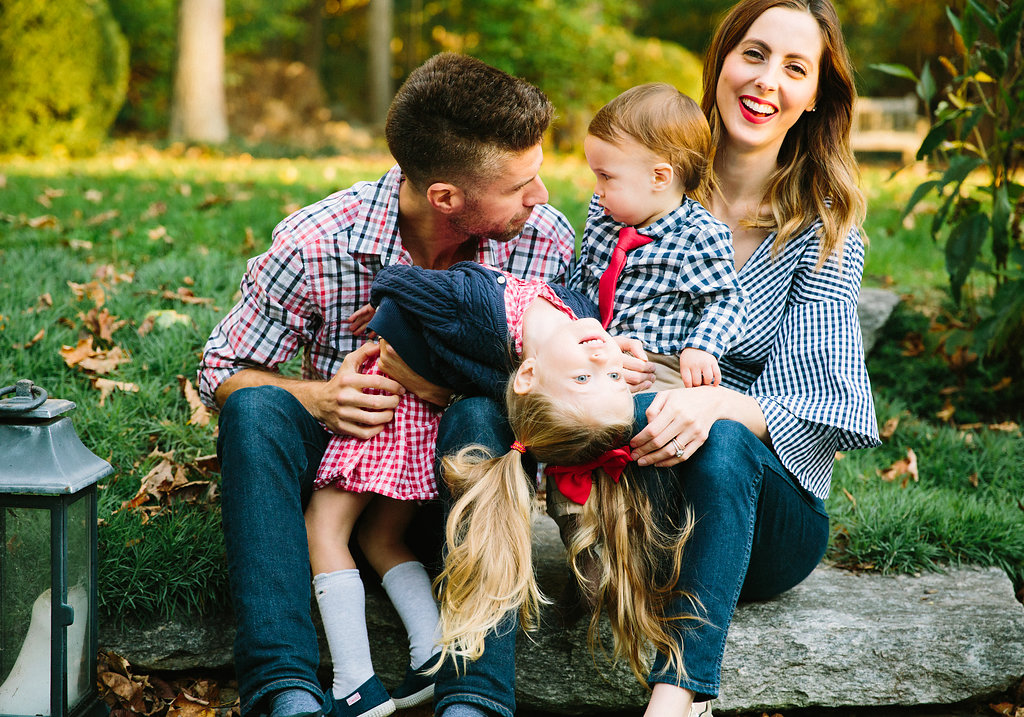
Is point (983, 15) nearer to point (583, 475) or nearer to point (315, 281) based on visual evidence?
point (583, 475)

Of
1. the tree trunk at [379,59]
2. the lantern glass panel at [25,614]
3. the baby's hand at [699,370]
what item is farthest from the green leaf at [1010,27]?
the tree trunk at [379,59]

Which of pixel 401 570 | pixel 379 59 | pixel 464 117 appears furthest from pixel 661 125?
pixel 379 59

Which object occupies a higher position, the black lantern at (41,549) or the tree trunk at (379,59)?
the tree trunk at (379,59)

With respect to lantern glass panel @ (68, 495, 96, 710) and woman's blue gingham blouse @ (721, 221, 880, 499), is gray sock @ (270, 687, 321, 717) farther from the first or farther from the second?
woman's blue gingham blouse @ (721, 221, 880, 499)

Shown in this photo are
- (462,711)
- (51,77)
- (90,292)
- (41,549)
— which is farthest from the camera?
(51,77)

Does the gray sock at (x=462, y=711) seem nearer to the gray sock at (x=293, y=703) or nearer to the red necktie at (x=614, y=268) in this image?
the gray sock at (x=293, y=703)

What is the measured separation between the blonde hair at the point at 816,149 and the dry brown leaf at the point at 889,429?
155 centimetres

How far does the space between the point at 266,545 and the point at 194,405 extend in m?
1.41

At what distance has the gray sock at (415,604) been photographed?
225cm

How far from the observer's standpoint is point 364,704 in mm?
2152

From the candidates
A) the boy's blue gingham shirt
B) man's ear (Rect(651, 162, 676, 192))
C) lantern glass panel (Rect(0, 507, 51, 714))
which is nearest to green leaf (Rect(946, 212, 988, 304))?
the boy's blue gingham shirt

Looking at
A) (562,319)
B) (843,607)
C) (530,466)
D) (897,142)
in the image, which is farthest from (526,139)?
(897,142)

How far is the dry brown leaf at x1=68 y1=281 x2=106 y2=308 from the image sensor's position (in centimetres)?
386

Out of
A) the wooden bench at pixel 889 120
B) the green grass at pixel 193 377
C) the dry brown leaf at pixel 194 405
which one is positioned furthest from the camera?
the wooden bench at pixel 889 120
